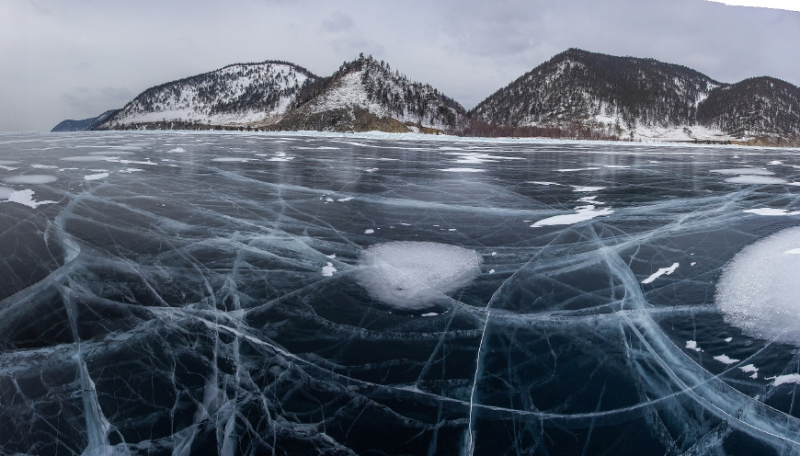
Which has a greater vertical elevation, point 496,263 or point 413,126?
point 413,126

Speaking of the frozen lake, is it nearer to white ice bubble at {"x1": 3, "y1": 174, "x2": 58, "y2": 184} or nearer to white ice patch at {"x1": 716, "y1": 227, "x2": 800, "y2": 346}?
white ice patch at {"x1": 716, "y1": 227, "x2": 800, "y2": 346}

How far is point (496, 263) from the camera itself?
3.79 metres

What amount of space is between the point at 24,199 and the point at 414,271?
243 inches

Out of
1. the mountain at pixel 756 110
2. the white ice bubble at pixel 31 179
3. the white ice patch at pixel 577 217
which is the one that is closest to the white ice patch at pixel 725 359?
the white ice patch at pixel 577 217

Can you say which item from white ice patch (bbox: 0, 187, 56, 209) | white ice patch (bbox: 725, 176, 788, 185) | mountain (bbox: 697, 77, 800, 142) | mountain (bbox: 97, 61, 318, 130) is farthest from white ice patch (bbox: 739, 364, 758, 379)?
mountain (bbox: 97, 61, 318, 130)

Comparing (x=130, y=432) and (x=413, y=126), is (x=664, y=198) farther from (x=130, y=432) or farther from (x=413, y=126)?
(x=413, y=126)

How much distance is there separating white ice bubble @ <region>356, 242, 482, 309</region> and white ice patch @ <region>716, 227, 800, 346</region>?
1831 mm

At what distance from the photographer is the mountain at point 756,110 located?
127 metres

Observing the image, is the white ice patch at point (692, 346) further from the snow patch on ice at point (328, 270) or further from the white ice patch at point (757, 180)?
the white ice patch at point (757, 180)

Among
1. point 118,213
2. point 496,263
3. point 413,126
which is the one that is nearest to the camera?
point 496,263

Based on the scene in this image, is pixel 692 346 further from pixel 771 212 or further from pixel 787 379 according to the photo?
pixel 771 212

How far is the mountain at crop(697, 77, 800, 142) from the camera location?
127 metres

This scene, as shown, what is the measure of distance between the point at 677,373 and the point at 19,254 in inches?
208

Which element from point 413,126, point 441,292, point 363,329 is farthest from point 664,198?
point 413,126
